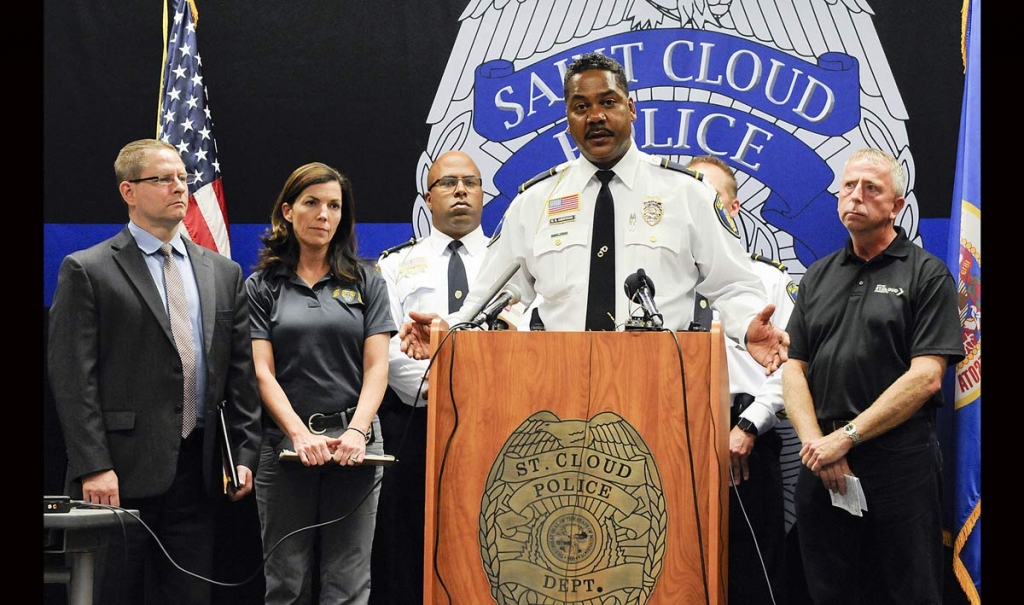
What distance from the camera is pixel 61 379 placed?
11.1 feet

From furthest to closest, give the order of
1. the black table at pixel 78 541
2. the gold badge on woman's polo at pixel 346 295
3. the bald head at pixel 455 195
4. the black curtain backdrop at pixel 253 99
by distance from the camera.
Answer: the black curtain backdrop at pixel 253 99 → the bald head at pixel 455 195 → the gold badge on woman's polo at pixel 346 295 → the black table at pixel 78 541

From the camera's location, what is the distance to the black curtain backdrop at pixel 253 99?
4871mm

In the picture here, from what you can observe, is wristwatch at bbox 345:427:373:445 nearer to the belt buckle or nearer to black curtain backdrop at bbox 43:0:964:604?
the belt buckle

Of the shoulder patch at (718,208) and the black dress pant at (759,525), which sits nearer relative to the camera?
the shoulder patch at (718,208)

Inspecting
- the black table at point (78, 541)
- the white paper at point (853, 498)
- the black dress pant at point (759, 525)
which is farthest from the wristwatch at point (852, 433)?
the black table at point (78, 541)

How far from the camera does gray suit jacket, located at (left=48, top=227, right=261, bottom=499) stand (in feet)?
11.0

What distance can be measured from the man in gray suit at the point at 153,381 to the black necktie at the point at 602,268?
1.31m

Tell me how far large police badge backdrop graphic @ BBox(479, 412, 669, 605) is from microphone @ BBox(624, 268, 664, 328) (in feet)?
0.89

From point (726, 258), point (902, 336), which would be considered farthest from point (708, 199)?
point (902, 336)

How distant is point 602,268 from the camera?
3.14 m

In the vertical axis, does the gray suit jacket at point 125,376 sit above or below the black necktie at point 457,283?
below

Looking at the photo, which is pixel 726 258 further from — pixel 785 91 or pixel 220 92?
pixel 220 92

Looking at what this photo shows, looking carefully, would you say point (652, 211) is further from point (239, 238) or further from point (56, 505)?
point (239, 238)

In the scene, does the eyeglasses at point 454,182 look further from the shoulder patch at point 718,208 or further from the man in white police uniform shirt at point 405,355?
the shoulder patch at point 718,208
